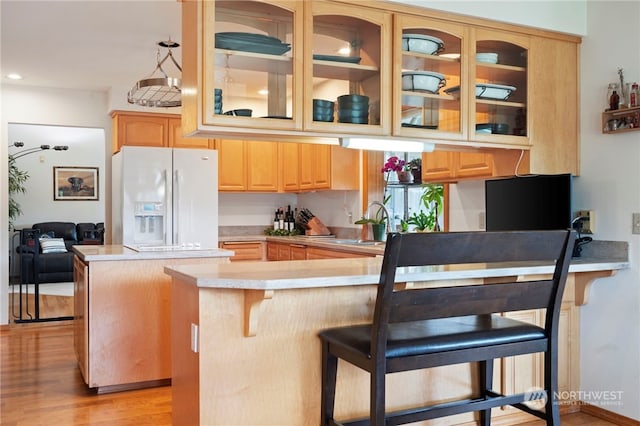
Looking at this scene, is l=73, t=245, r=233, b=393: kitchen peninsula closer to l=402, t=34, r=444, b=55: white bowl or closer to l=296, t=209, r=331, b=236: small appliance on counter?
l=402, t=34, r=444, b=55: white bowl

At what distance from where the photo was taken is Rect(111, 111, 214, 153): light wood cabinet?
6.01 meters

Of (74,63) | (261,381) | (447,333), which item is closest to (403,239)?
(447,333)

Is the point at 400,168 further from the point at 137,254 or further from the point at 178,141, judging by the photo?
the point at 178,141

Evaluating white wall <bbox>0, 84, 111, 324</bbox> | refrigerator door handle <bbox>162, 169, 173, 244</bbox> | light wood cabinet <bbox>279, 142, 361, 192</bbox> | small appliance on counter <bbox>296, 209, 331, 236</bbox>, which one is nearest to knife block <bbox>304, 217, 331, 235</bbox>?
small appliance on counter <bbox>296, 209, 331, 236</bbox>

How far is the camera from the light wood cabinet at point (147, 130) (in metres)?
6.01

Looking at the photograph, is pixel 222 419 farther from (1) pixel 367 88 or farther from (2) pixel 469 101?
(2) pixel 469 101

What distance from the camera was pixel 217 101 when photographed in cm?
243

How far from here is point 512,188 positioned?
333cm

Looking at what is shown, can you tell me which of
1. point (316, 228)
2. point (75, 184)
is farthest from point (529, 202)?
point (75, 184)

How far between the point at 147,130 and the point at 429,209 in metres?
3.27

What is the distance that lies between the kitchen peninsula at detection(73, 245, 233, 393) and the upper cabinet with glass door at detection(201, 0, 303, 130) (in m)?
1.44

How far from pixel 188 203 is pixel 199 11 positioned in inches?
125

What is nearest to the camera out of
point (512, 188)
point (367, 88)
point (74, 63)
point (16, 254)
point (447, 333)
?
point (447, 333)

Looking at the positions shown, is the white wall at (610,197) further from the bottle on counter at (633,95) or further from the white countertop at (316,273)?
the white countertop at (316,273)
